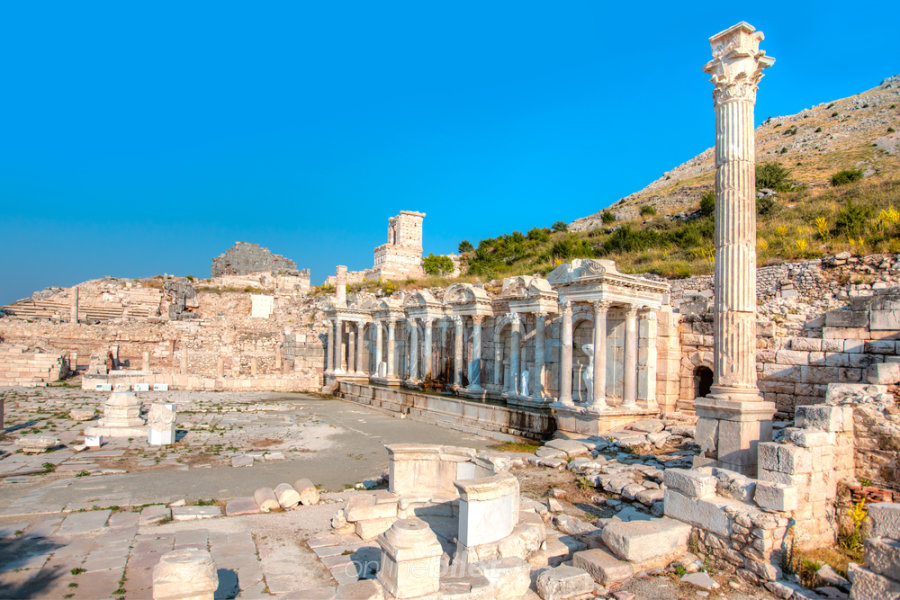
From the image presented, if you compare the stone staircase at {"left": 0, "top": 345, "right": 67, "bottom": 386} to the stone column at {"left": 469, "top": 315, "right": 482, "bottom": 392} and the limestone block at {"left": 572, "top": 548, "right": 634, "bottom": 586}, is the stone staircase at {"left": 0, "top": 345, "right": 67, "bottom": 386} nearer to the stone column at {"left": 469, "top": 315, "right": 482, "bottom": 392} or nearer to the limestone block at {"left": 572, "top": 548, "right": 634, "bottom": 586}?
the stone column at {"left": 469, "top": 315, "right": 482, "bottom": 392}

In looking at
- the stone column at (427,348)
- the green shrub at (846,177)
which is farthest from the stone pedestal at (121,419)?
the green shrub at (846,177)

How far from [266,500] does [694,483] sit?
20.7 feet

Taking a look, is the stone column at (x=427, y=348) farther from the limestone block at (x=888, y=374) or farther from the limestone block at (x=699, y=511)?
the limestone block at (x=888, y=374)

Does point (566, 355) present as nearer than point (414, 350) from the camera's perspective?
Yes

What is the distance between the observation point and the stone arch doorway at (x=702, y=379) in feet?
50.3

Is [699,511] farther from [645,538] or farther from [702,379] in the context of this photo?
[702,379]

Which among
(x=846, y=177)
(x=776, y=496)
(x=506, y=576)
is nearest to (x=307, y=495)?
(x=506, y=576)

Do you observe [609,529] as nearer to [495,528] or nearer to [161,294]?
[495,528]

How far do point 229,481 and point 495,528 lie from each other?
6254 millimetres

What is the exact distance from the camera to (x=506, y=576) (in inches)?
221

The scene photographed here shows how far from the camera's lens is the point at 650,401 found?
15336 millimetres

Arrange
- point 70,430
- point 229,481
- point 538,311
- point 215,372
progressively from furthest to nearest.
→ point 215,372, point 538,311, point 70,430, point 229,481

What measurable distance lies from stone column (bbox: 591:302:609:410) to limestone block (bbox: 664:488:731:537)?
750cm

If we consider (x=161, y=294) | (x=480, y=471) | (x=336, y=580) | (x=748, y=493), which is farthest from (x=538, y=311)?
(x=161, y=294)
